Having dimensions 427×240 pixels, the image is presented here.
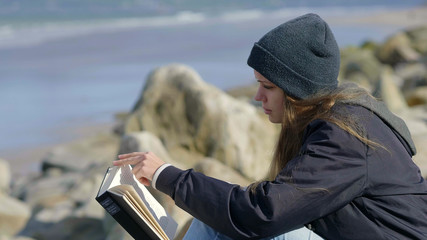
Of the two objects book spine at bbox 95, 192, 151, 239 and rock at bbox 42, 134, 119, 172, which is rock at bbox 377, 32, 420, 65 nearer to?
rock at bbox 42, 134, 119, 172

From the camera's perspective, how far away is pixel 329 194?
2365mm

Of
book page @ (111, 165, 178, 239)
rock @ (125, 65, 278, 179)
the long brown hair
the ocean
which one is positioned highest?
the long brown hair

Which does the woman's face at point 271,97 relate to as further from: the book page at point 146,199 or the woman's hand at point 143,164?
the book page at point 146,199

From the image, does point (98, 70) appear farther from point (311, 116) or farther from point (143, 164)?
point (311, 116)

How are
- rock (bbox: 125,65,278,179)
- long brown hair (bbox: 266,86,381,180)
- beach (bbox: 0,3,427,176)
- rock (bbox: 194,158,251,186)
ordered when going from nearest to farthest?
long brown hair (bbox: 266,86,381,180) < rock (bbox: 194,158,251,186) < rock (bbox: 125,65,278,179) < beach (bbox: 0,3,427,176)

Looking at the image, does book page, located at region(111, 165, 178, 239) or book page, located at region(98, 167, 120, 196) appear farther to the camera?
book page, located at region(111, 165, 178, 239)

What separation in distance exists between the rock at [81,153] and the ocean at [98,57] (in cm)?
57

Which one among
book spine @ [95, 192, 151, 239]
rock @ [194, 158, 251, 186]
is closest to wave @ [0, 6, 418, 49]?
rock @ [194, 158, 251, 186]

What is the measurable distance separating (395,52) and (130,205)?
14.3 metres

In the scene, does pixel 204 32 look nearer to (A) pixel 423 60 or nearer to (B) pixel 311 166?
(A) pixel 423 60

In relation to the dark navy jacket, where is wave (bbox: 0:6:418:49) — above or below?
below

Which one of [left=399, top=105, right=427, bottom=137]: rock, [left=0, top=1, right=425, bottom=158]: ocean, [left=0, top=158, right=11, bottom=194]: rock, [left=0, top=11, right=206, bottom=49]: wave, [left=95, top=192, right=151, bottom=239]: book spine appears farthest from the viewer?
[left=0, top=11, right=206, bottom=49]: wave

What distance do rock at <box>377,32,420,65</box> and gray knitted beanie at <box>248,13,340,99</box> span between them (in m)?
13.7

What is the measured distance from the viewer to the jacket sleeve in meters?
2.36
